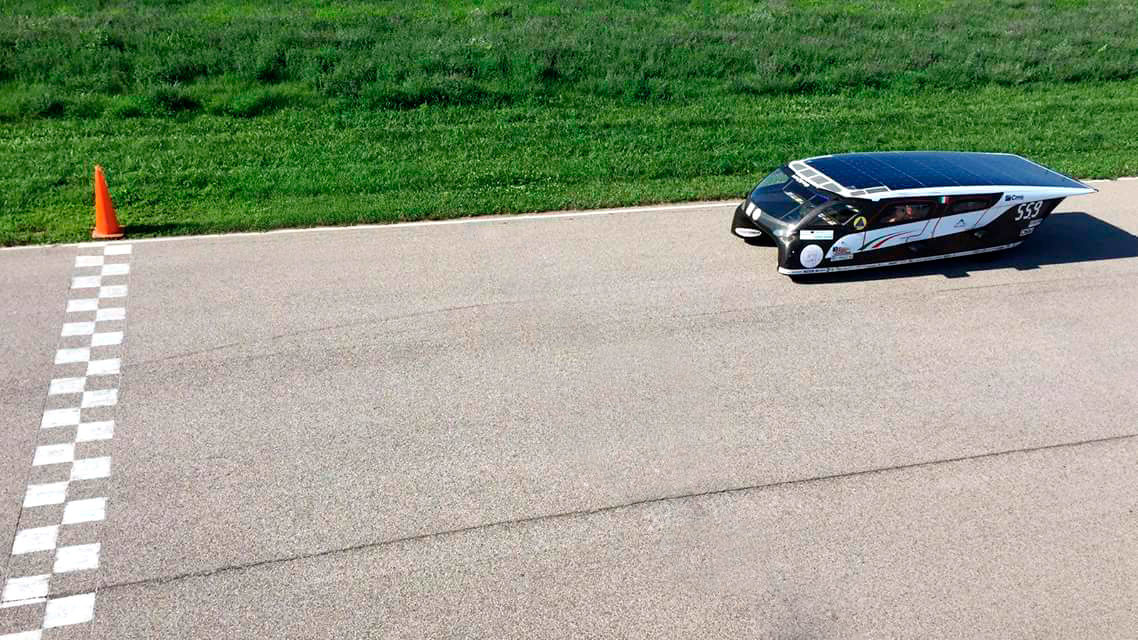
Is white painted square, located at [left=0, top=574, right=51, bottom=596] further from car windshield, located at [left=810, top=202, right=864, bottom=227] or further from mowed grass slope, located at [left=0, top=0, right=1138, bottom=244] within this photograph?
car windshield, located at [left=810, top=202, right=864, bottom=227]

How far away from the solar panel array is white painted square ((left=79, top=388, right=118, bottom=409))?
9.29 m

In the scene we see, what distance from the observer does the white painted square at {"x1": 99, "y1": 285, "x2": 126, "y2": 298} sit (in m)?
12.6

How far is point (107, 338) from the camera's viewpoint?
1156 cm

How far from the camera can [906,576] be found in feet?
27.7

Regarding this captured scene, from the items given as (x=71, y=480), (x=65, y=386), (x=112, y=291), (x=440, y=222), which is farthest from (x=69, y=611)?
(x=440, y=222)

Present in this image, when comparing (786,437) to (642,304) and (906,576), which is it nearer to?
(906,576)

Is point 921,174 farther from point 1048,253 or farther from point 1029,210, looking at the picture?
point 1048,253

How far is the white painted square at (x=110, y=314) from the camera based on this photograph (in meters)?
12.0

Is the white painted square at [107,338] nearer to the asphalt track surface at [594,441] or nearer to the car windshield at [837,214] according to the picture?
the asphalt track surface at [594,441]

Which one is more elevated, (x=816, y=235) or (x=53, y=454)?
(x=816, y=235)

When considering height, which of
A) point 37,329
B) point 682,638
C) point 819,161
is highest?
point 819,161

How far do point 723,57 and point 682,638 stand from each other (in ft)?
52.8

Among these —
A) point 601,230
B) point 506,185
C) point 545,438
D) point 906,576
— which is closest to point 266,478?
point 545,438

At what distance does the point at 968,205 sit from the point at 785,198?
2.44 m
